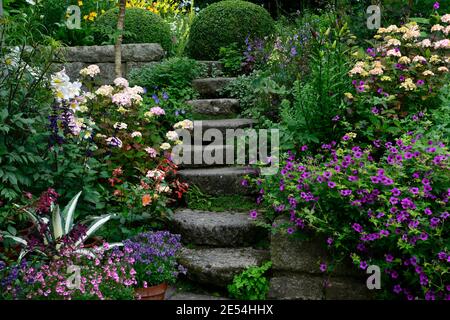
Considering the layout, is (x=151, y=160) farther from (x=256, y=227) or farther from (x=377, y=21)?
(x=377, y=21)

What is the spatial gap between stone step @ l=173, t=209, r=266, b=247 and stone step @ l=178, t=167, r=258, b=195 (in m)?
0.49

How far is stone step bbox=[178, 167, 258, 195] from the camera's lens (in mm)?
4582

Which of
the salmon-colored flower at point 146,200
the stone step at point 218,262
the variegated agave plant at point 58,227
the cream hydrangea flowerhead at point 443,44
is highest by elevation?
the cream hydrangea flowerhead at point 443,44

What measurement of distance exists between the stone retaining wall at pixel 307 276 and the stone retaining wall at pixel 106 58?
11.8ft

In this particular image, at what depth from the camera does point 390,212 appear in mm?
3229

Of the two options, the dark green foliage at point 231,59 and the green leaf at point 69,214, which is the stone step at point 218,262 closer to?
the green leaf at point 69,214

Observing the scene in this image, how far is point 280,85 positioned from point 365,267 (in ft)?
8.90

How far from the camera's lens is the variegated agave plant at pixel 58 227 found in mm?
3186

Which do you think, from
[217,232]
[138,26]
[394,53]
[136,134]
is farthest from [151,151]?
[138,26]

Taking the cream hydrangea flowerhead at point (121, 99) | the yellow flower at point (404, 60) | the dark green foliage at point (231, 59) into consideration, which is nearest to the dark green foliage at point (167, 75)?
the dark green foliage at point (231, 59)

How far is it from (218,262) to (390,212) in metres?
1.19

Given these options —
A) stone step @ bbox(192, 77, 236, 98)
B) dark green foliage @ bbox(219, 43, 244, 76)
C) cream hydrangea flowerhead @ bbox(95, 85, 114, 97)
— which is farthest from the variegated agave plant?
dark green foliage @ bbox(219, 43, 244, 76)

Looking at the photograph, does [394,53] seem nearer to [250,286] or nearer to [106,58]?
[250,286]
